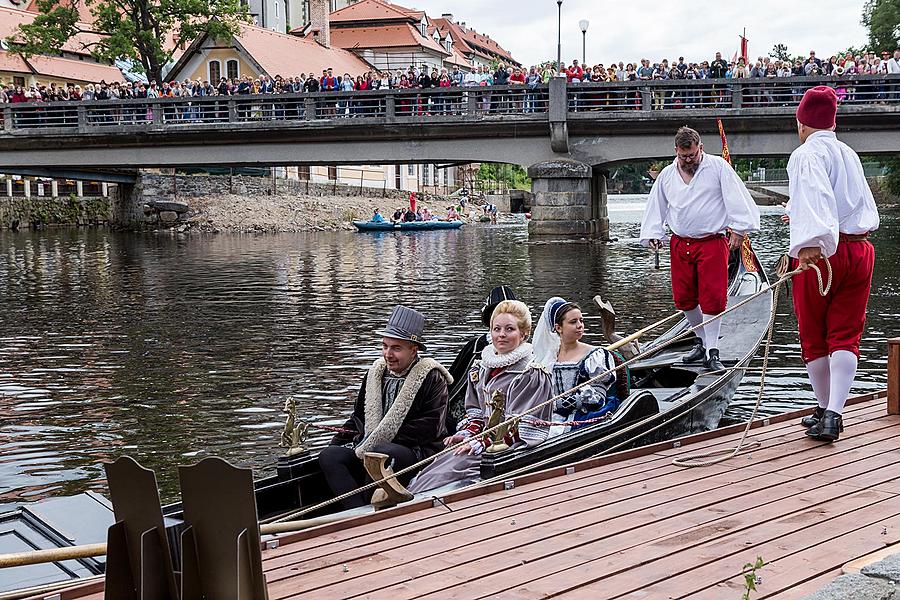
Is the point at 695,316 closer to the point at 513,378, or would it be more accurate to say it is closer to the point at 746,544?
the point at 513,378

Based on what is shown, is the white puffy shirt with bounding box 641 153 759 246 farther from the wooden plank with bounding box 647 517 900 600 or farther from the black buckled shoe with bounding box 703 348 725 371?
the wooden plank with bounding box 647 517 900 600

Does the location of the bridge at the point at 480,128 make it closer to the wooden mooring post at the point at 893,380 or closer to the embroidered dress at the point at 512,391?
the wooden mooring post at the point at 893,380

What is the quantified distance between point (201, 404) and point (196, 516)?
24.4 ft

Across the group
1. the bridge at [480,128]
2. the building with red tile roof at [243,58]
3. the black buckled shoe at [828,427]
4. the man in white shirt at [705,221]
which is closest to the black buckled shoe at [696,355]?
the man in white shirt at [705,221]

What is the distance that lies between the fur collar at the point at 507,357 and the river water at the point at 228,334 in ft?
8.00

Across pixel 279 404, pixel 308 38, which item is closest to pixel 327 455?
pixel 279 404

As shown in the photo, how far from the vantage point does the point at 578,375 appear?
6551 mm

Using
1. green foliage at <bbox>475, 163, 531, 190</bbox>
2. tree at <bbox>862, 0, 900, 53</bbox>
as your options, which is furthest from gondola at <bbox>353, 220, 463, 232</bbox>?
green foliage at <bbox>475, 163, 531, 190</bbox>

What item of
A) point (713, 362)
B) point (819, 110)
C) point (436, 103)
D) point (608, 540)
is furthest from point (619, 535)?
point (436, 103)

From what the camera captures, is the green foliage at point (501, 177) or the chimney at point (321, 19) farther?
the green foliage at point (501, 177)

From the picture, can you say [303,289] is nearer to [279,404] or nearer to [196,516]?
[279,404]

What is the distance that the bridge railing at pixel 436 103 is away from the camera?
28.3 metres

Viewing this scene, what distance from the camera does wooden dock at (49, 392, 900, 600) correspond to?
377 cm

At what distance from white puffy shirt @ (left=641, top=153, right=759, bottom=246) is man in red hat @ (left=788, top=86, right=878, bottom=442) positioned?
6.68ft
